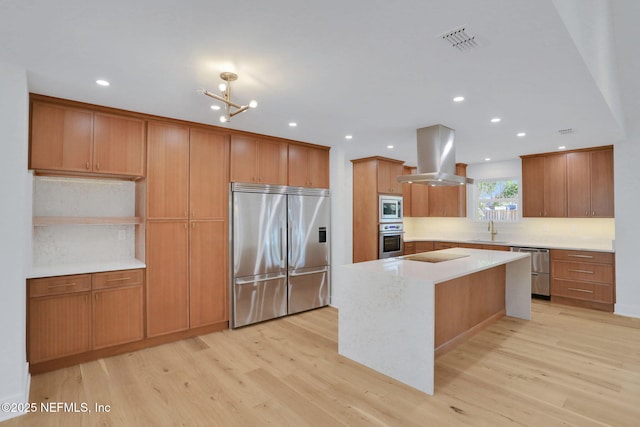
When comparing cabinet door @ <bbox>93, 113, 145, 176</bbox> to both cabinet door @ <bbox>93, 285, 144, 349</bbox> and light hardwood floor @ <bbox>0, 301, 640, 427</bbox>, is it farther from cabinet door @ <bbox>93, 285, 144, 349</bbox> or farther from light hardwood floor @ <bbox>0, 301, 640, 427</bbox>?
light hardwood floor @ <bbox>0, 301, 640, 427</bbox>

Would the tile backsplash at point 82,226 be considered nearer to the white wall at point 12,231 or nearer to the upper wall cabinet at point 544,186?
A: the white wall at point 12,231

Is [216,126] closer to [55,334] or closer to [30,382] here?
[55,334]

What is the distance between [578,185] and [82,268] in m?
6.95

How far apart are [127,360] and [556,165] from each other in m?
6.74

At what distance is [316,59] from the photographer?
2227mm

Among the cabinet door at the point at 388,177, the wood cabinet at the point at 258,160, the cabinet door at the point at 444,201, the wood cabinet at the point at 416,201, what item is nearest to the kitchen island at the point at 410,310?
the wood cabinet at the point at 258,160

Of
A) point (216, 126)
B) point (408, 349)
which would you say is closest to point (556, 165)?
point (408, 349)

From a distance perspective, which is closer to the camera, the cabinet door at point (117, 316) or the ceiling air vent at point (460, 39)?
the ceiling air vent at point (460, 39)

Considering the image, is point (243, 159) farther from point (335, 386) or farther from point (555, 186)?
point (555, 186)

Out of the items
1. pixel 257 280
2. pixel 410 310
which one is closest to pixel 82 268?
pixel 257 280

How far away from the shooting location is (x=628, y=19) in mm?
3518

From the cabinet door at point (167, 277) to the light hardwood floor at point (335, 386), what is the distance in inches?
10.3

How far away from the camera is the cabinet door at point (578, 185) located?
5.08 meters

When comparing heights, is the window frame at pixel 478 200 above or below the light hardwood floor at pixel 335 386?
above
